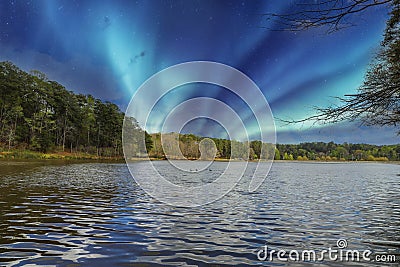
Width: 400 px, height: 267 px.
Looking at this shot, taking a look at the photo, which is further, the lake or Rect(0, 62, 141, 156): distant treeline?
Rect(0, 62, 141, 156): distant treeline

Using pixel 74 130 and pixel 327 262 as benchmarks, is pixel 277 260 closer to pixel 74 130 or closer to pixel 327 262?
pixel 327 262

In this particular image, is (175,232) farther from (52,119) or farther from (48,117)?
(52,119)

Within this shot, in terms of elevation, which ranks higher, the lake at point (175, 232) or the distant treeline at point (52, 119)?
the distant treeline at point (52, 119)

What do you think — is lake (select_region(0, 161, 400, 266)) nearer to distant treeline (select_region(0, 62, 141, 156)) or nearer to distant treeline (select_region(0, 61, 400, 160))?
distant treeline (select_region(0, 61, 400, 160))

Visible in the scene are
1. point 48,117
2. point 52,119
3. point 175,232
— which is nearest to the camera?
point 175,232

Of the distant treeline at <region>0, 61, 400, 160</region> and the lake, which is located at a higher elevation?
the distant treeline at <region>0, 61, 400, 160</region>

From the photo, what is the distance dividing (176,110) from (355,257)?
16089 mm

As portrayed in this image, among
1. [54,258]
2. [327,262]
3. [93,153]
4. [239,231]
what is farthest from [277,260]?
[93,153]

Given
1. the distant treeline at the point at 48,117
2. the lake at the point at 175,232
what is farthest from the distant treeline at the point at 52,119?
the lake at the point at 175,232

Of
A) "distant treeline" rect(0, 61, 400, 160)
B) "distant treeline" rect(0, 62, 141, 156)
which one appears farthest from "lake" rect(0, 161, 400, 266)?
"distant treeline" rect(0, 62, 141, 156)

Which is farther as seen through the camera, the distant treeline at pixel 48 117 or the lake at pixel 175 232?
the distant treeline at pixel 48 117

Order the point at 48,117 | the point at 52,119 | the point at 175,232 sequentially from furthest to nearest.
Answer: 1. the point at 52,119
2. the point at 48,117
3. the point at 175,232

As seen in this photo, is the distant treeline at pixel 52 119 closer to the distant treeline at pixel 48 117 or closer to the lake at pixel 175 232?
the distant treeline at pixel 48 117

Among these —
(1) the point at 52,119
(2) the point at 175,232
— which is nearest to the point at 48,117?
(1) the point at 52,119
